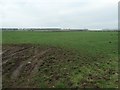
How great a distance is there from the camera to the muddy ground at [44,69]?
1114 centimetres

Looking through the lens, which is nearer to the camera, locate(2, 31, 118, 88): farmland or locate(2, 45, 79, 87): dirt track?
locate(2, 31, 118, 88): farmland

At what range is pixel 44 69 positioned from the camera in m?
12.8

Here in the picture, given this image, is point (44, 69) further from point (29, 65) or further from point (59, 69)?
point (29, 65)

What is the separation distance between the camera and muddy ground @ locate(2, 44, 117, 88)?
36.6ft

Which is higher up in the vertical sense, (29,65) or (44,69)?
(29,65)

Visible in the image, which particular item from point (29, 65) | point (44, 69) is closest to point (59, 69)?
point (44, 69)

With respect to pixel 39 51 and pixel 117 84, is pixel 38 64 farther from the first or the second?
pixel 117 84

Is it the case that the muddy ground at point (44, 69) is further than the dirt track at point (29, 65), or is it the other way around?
the dirt track at point (29, 65)

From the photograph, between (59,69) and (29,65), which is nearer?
(59,69)

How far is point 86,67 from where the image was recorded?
42.7 ft

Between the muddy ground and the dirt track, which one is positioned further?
the dirt track

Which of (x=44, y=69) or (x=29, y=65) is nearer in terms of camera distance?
(x=44, y=69)

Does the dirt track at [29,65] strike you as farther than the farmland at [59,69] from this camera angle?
Yes

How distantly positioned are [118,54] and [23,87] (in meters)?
7.80
